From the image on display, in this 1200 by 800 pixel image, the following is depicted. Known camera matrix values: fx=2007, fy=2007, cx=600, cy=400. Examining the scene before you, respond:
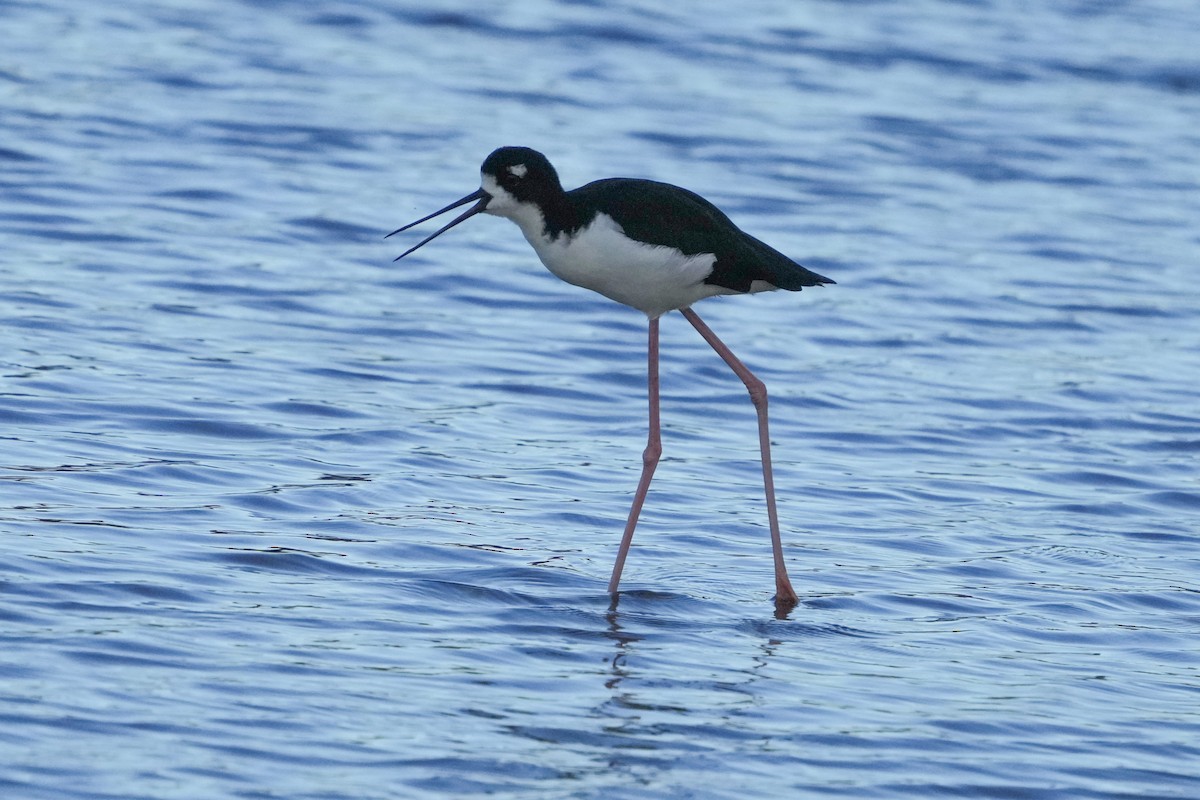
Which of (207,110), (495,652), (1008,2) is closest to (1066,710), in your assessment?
(495,652)

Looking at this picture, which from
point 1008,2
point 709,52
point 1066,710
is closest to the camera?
point 1066,710

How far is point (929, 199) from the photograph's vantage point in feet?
56.7

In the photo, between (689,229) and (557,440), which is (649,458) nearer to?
(689,229)

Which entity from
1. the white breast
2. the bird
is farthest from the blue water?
the white breast

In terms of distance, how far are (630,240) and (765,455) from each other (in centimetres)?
135

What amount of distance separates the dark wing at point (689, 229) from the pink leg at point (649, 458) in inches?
18.2

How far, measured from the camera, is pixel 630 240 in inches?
288

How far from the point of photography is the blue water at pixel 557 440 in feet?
20.3

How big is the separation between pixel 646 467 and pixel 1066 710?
7.41 feet

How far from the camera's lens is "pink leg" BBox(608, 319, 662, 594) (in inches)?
302

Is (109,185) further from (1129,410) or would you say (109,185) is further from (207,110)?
(1129,410)

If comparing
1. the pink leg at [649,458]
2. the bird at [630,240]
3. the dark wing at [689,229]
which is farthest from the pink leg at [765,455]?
the dark wing at [689,229]

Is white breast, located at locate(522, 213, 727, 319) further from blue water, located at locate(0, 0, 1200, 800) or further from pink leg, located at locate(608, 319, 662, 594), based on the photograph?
blue water, located at locate(0, 0, 1200, 800)

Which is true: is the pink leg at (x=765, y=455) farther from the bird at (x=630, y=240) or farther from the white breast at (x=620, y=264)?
the white breast at (x=620, y=264)
